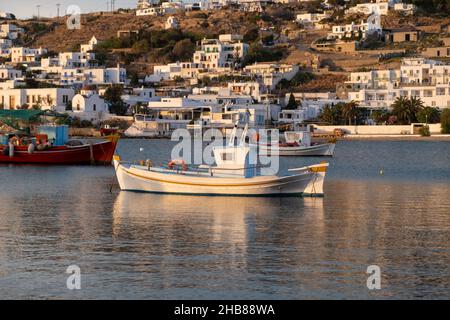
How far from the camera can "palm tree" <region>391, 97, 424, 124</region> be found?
10069 cm

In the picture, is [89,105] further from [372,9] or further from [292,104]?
[372,9]

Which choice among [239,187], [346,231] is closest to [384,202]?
[239,187]

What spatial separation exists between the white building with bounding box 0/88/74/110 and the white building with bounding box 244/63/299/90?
24.0m

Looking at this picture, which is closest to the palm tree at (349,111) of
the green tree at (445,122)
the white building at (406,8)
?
the green tree at (445,122)

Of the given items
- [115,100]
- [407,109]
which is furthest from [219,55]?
[407,109]

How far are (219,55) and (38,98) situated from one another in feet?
117

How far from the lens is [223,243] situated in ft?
78.9

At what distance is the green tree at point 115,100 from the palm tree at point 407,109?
31401mm

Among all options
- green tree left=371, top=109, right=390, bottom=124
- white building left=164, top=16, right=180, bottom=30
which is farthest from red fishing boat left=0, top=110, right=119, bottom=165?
white building left=164, top=16, right=180, bottom=30

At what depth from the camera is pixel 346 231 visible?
26297 mm

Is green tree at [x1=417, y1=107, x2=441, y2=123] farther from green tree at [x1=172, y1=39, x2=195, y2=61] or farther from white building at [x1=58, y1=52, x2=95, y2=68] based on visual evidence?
green tree at [x1=172, y1=39, x2=195, y2=61]
